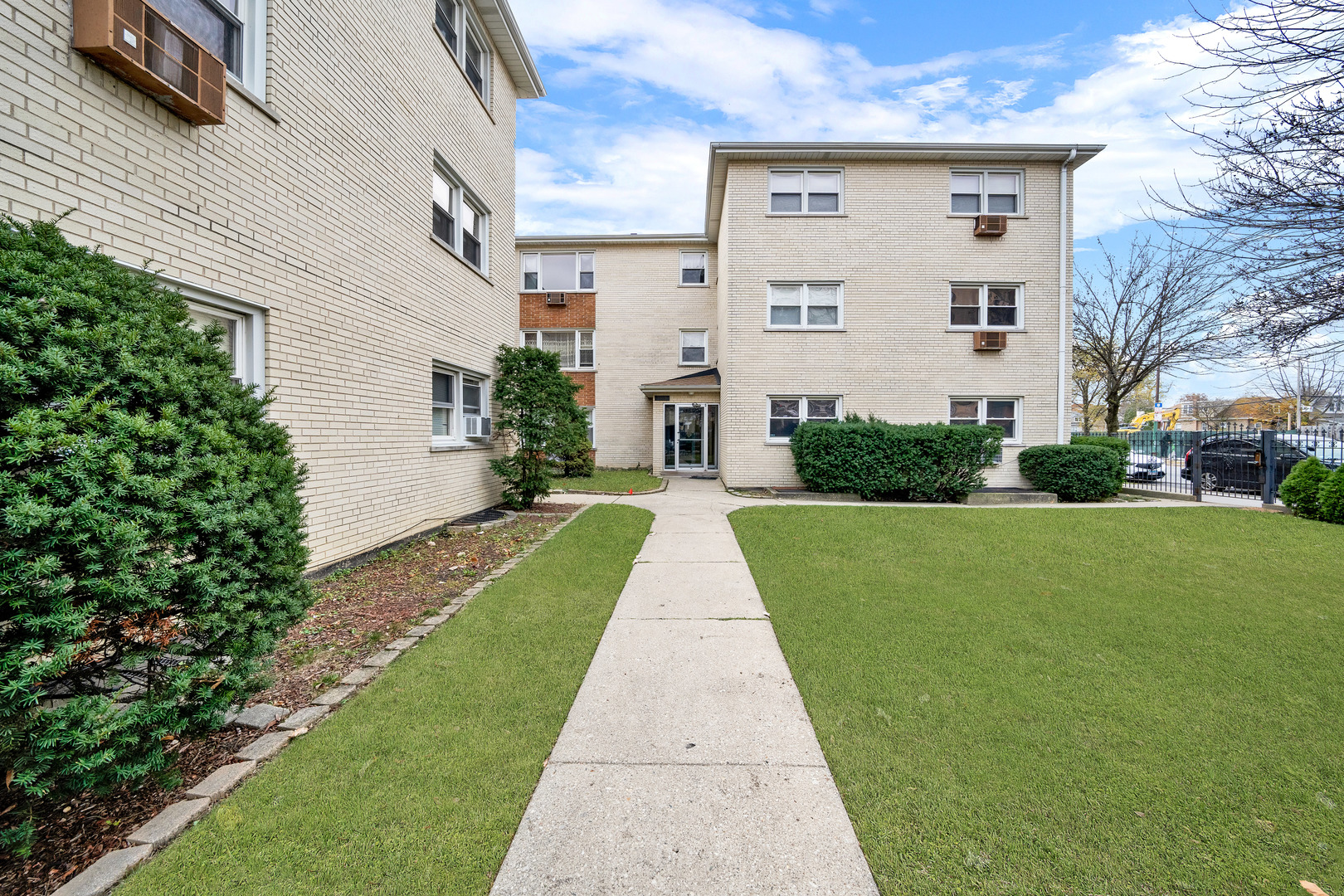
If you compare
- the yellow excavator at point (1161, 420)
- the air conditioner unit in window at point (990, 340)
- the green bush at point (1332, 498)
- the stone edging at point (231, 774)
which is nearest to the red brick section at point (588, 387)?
the air conditioner unit in window at point (990, 340)

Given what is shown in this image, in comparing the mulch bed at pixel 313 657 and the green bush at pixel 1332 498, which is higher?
the green bush at pixel 1332 498

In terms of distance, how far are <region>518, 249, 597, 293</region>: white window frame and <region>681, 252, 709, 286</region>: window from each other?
336 cm

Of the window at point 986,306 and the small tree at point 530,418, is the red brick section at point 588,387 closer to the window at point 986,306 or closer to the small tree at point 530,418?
the small tree at point 530,418

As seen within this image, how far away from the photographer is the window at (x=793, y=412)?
48.9 feet

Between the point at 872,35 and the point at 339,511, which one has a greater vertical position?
the point at 872,35

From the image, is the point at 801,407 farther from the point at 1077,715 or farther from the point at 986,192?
the point at 1077,715

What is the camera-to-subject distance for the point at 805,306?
48.8ft

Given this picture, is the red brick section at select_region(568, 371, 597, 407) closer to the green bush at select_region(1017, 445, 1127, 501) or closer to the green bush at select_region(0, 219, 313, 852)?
the green bush at select_region(1017, 445, 1127, 501)

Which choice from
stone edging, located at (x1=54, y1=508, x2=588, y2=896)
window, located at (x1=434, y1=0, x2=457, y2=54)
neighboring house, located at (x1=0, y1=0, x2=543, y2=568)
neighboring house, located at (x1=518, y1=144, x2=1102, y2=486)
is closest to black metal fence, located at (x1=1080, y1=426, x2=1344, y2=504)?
neighboring house, located at (x1=518, y1=144, x2=1102, y2=486)

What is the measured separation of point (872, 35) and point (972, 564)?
1024 centimetres

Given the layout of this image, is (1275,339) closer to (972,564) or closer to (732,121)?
(972,564)

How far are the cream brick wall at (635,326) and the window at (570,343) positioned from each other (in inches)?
13.8

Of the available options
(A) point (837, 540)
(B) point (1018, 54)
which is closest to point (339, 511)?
(A) point (837, 540)

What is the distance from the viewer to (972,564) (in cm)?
652
